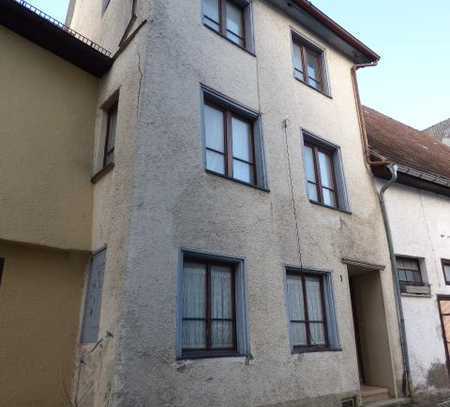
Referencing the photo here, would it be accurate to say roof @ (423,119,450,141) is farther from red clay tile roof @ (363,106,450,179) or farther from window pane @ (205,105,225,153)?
window pane @ (205,105,225,153)

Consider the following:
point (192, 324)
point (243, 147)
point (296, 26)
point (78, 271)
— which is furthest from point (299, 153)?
point (78, 271)

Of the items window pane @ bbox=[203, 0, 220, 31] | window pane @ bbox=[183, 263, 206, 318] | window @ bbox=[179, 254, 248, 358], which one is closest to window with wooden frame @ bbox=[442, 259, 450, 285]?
window @ bbox=[179, 254, 248, 358]

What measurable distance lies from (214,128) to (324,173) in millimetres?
2974

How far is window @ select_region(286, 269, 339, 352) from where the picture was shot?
649 cm

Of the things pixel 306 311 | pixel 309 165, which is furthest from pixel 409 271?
pixel 306 311

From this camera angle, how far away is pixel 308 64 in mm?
9430

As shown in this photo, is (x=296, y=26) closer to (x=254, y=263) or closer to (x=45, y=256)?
(x=254, y=263)

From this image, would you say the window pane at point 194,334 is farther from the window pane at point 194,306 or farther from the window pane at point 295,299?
the window pane at point 295,299

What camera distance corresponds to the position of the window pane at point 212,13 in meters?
7.52

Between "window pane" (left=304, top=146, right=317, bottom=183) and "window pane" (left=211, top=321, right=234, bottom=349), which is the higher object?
"window pane" (left=304, top=146, right=317, bottom=183)

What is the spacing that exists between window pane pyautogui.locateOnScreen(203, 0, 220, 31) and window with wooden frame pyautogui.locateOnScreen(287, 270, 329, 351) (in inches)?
192

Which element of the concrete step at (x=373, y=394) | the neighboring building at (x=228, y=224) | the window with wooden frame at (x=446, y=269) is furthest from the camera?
the window with wooden frame at (x=446, y=269)

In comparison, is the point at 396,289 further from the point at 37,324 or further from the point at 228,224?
the point at 37,324

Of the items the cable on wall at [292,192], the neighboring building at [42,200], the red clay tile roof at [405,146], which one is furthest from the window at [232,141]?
the red clay tile roof at [405,146]
